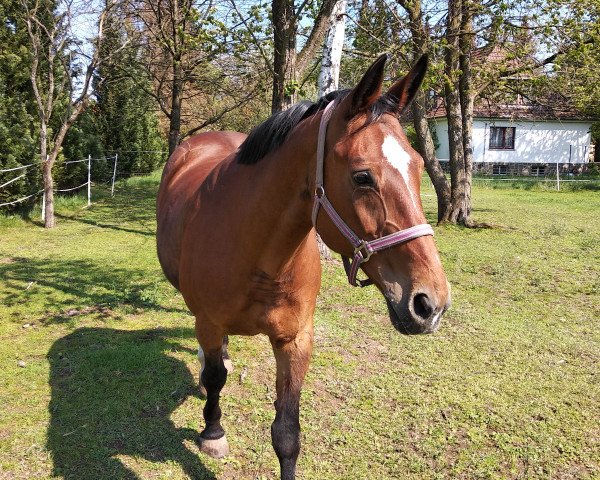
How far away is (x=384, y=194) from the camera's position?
1630mm

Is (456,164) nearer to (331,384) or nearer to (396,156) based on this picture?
(331,384)

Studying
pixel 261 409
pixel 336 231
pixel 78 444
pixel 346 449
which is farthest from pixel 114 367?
pixel 336 231

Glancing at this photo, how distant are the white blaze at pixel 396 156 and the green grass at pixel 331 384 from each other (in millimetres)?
1981

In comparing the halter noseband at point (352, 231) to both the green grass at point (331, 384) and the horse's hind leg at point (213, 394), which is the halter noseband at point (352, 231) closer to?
the horse's hind leg at point (213, 394)

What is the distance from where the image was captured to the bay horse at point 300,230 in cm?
162

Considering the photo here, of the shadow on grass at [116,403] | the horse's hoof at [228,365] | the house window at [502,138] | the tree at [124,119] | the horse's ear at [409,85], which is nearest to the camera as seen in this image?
the horse's ear at [409,85]

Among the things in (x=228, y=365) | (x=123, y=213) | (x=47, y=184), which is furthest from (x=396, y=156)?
(x=123, y=213)

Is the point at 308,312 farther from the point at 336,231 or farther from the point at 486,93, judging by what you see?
the point at 486,93

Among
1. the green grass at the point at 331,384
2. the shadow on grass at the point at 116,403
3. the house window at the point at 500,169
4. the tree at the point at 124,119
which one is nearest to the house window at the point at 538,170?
the house window at the point at 500,169

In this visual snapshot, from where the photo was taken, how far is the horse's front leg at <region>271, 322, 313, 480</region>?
2.46 meters

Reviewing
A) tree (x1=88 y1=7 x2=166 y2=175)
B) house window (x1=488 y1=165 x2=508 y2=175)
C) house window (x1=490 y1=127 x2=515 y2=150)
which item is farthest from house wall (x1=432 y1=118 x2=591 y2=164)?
tree (x1=88 y1=7 x2=166 y2=175)

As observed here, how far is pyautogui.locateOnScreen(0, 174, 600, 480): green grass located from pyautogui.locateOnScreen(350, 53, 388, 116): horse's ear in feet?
7.03

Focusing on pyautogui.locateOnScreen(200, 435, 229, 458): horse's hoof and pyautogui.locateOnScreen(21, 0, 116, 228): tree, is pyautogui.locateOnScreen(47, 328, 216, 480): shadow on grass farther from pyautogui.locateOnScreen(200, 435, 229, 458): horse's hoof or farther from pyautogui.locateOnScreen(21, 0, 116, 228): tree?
pyautogui.locateOnScreen(21, 0, 116, 228): tree

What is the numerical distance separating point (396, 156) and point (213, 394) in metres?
2.04
